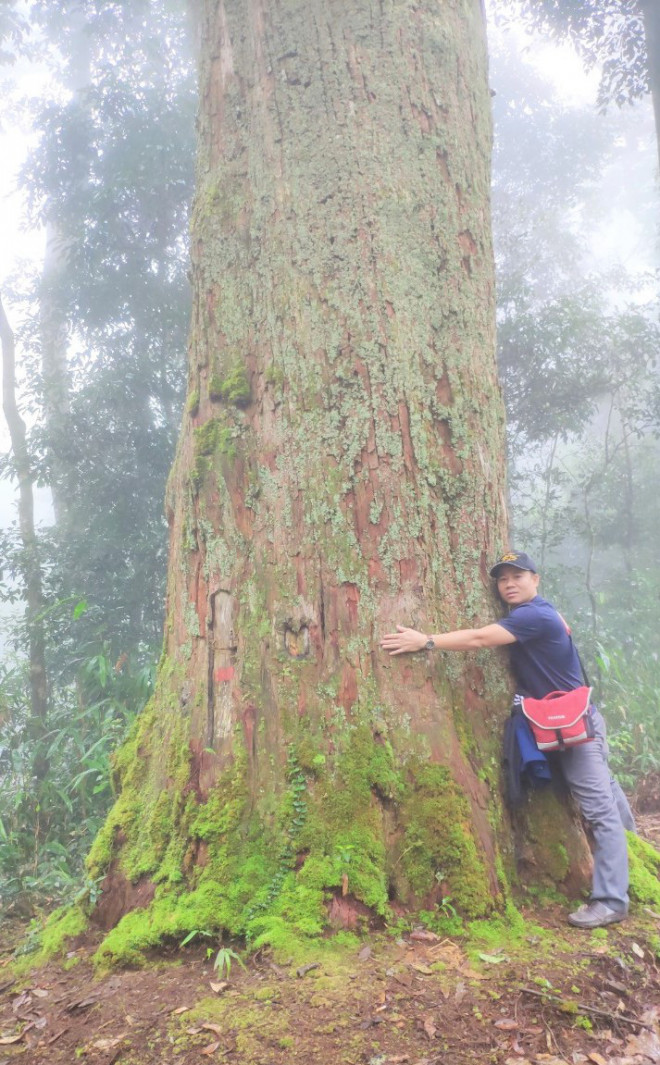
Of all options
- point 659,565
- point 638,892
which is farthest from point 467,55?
A: point 659,565

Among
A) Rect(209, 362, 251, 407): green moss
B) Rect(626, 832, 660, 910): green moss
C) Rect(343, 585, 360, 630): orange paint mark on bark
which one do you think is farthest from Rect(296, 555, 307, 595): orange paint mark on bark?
Rect(626, 832, 660, 910): green moss

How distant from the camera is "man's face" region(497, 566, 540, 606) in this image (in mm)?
3410

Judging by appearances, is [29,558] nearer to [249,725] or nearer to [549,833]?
[249,725]

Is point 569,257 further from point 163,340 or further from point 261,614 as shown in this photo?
point 261,614

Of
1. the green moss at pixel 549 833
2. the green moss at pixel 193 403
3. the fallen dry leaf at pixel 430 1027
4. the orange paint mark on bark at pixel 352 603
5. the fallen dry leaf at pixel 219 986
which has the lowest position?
the fallen dry leaf at pixel 430 1027

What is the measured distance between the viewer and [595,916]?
2963 millimetres

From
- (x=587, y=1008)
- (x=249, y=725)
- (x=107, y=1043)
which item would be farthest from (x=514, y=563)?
(x=107, y=1043)

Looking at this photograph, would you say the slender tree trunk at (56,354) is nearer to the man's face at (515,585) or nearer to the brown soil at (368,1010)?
the man's face at (515,585)

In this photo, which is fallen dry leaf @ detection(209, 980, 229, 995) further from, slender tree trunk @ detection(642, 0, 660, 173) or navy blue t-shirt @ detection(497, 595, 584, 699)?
slender tree trunk @ detection(642, 0, 660, 173)

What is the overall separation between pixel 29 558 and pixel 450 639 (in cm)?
807

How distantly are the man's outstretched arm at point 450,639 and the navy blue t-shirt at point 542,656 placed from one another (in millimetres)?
134

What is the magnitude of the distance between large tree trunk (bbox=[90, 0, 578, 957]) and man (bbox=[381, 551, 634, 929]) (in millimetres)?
98

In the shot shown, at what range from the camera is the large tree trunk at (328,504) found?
2.93m

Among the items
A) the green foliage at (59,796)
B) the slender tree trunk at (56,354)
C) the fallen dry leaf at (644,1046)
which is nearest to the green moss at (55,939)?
the green foliage at (59,796)
